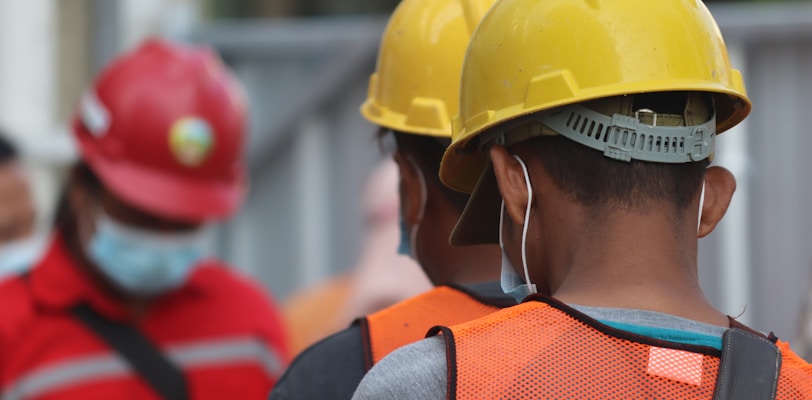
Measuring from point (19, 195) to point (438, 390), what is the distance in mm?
3728

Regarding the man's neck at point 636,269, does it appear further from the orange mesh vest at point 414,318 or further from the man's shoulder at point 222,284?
the man's shoulder at point 222,284

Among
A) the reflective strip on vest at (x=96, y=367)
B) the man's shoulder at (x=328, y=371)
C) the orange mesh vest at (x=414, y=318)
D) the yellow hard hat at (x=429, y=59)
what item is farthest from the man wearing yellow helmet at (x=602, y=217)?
the reflective strip on vest at (x=96, y=367)

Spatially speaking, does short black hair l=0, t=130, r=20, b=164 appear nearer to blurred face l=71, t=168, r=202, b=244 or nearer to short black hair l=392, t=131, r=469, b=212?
blurred face l=71, t=168, r=202, b=244

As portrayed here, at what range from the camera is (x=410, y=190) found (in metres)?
2.33

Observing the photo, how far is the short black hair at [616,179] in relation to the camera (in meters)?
Result: 1.62

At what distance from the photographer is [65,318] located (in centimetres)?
398

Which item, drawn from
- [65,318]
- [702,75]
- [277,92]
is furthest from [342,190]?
[702,75]

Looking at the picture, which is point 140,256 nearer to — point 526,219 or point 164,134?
point 164,134

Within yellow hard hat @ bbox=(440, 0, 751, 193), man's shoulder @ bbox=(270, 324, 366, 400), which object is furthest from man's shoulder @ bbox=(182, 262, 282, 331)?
yellow hard hat @ bbox=(440, 0, 751, 193)

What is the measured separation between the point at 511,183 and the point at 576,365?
298 millimetres

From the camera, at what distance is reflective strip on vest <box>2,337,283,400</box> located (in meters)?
3.85

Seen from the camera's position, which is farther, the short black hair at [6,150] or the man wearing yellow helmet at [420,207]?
the short black hair at [6,150]

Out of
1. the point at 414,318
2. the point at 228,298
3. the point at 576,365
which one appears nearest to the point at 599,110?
the point at 576,365

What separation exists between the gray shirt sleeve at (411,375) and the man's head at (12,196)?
11.8 ft
